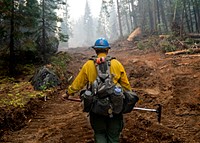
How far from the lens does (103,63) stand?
450cm

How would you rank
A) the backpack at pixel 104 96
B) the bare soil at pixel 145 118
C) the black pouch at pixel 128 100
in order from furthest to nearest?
the bare soil at pixel 145 118 → the black pouch at pixel 128 100 → the backpack at pixel 104 96

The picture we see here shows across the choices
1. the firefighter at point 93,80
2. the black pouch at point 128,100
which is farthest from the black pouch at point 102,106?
the black pouch at point 128,100

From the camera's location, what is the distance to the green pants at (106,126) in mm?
4570

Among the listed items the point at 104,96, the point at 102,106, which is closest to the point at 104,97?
the point at 104,96

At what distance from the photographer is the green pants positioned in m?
4.57

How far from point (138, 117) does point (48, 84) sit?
620cm

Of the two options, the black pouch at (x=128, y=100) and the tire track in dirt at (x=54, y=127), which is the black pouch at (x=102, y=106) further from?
the tire track in dirt at (x=54, y=127)

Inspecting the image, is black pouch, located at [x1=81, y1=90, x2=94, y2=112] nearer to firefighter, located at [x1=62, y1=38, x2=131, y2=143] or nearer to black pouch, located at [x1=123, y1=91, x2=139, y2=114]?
firefighter, located at [x1=62, y1=38, x2=131, y2=143]

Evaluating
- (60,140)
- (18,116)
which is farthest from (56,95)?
(60,140)

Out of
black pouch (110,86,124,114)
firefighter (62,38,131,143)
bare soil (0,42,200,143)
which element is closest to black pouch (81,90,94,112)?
firefighter (62,38,131,143)

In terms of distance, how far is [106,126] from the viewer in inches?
183

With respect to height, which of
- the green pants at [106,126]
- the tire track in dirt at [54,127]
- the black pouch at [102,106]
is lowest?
the tire track in dirt at [54,127]

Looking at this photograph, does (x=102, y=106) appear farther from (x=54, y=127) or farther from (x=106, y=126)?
(x=54, y=127)

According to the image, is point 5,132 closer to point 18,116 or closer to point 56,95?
point 18,116
